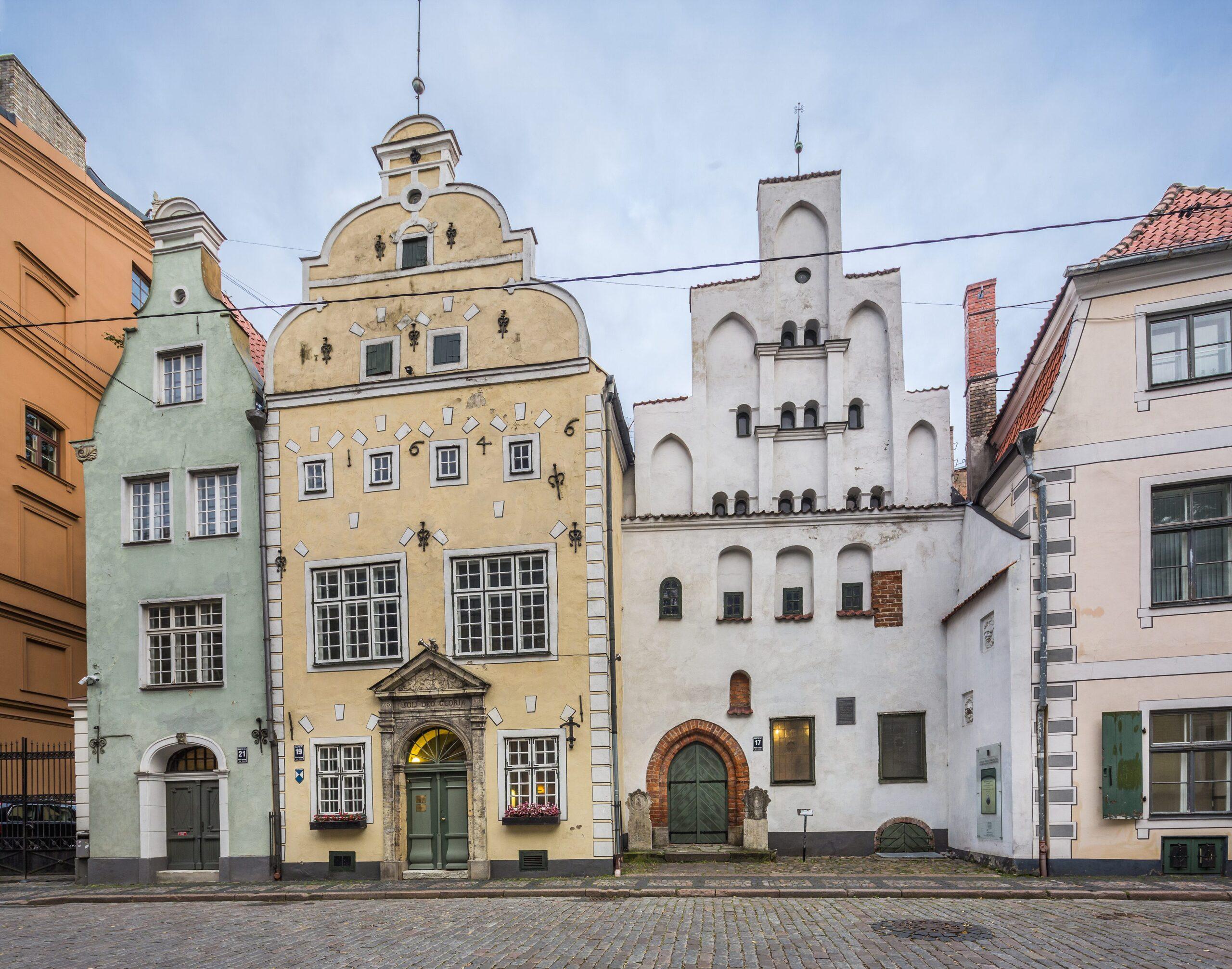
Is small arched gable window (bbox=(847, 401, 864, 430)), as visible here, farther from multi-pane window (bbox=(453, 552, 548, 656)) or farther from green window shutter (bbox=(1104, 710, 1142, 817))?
green window shutter (bbox=(1104, 710, 1142, 817))

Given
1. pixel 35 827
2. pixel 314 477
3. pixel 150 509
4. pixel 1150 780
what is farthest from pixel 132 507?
pixel 1150 780

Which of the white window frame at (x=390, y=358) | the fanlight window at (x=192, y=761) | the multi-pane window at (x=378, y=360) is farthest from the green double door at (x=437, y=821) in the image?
the multi-pane window at (x=378, y=360)

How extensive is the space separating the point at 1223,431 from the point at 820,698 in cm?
927

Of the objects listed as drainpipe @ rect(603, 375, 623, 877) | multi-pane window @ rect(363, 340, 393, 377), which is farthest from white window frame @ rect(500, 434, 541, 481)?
multi-pane window @ rect(363, 340, 393, 377)

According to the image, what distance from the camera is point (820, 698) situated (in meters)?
20.8

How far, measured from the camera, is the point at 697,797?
20844 millimetres

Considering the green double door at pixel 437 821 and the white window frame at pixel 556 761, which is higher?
the white window frame at pixel 556 761

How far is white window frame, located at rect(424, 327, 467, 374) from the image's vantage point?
19781 mm

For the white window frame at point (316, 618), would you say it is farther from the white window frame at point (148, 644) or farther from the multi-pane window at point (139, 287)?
the multi-pane window at point (139, 287)

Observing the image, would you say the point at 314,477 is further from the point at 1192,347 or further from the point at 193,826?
the point at 1192,347

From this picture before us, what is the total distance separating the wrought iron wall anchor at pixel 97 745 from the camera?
20.2m

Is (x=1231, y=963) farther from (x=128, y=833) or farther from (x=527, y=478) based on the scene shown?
(x=128, y=833)

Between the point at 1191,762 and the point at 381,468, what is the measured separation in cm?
1551

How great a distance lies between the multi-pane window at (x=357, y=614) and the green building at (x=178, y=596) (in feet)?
4.12
